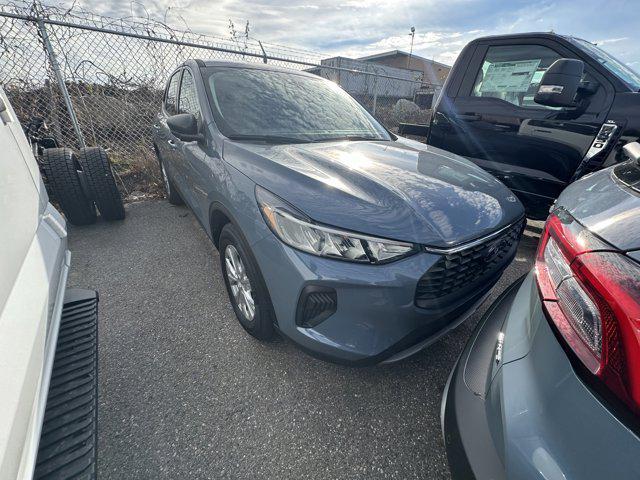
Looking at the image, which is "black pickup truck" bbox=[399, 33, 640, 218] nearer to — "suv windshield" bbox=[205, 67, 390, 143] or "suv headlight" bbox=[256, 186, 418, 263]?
"suv windshield" bbox=[205, 67, 390, 143]

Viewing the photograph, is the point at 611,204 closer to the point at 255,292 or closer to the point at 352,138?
the point at 255,292

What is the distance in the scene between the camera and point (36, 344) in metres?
0.95

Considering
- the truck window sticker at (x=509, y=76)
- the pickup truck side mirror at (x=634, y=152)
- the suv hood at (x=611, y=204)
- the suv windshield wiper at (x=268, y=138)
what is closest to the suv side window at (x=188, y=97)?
the suv windshield wiper at (x=268, y=138)

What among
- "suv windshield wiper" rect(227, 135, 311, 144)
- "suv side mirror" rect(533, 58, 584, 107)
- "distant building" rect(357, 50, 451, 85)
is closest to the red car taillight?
"suv windshield wiper" rect(227, 135, 311, 144)

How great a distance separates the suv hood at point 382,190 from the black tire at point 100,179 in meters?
2.35

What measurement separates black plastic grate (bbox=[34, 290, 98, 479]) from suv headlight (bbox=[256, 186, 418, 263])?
3.14 feet

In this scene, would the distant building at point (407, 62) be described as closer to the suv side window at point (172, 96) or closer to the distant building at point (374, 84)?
the distant building at point (374, 84)

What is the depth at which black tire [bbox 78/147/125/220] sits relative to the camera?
3.36 meters

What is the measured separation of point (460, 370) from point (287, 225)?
0.89 m

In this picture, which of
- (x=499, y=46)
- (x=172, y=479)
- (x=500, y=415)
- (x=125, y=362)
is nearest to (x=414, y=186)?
(x=500, y=415)

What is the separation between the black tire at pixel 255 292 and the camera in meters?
1.60

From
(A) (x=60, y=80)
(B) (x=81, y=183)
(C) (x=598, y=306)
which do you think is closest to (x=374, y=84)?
(A) (x=60, y=80)

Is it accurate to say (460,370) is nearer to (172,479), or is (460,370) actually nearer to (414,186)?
(414,186)

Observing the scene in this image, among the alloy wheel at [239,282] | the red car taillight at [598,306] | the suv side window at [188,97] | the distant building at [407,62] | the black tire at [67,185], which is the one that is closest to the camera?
the red car taillight at [598,306]
